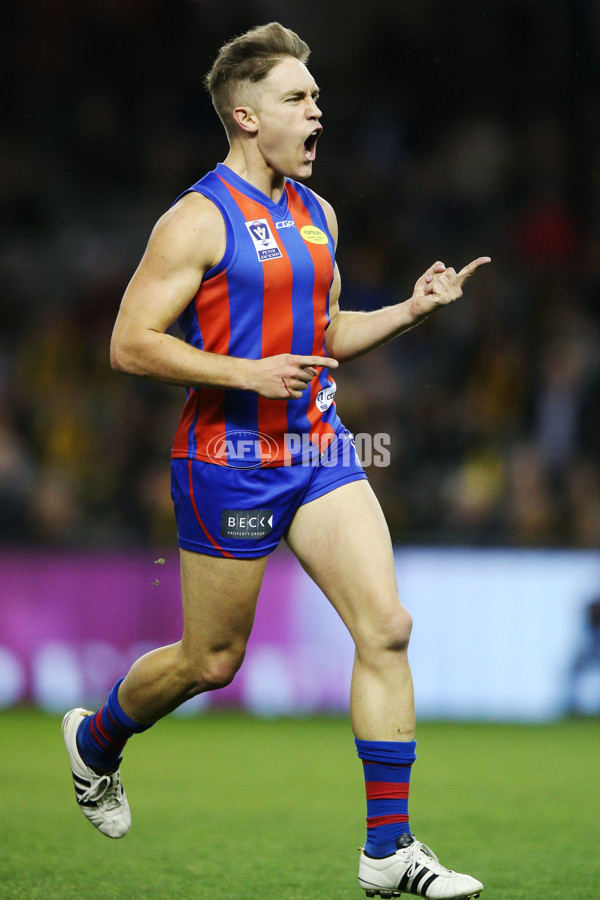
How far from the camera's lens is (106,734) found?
4.32 meters

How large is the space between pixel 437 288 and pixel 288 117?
70cm

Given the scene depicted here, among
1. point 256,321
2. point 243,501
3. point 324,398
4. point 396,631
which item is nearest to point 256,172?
point 256,321

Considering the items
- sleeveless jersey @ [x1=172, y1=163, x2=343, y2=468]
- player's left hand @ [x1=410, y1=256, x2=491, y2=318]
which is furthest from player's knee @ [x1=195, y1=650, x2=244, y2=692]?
player's left hand @ [x1=410, y1=256, x2=491, y2=318]

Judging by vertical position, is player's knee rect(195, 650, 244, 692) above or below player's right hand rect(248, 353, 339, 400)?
below

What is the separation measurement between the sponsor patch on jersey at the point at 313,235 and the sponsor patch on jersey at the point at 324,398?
46 cm

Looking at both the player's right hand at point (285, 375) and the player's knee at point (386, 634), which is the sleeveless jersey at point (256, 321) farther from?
the player's knee at point (386, 634)

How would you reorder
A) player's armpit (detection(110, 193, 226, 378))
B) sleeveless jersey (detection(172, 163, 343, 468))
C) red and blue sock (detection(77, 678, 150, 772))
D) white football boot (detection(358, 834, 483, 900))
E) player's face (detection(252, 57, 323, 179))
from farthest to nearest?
red and blue sock (detection(77, 678, 150, 772)), player's face (detection(252, 57, 323, 179)), sleeveless jersey (detection(172, 163, 343, 468)), player's armpit (detection(110, 193, 226, 378)), white football boot (detection(358, 834, 483, 900))

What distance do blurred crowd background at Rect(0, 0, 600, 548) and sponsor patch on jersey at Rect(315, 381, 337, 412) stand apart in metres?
4.21

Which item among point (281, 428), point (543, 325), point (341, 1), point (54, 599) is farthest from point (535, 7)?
point (281, 428)

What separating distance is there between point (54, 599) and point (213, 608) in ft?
14.9

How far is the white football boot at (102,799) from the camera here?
4355 mm

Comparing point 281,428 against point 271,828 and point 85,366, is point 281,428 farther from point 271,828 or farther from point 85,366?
point 85,366

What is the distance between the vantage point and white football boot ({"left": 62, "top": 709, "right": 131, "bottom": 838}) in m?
4.36

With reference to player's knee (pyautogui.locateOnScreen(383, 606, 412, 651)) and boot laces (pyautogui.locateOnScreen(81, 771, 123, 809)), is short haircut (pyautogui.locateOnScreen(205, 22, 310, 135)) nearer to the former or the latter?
player's knee (pyautogui.locateOnScreen(383, 606, 412, 651))
